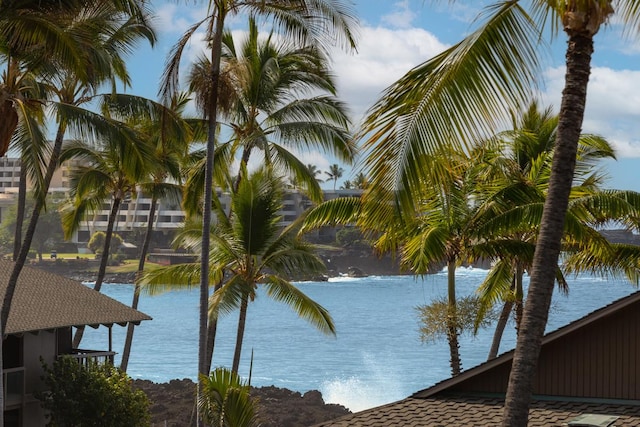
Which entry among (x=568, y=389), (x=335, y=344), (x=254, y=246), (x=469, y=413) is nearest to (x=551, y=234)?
(x=469, y=413)

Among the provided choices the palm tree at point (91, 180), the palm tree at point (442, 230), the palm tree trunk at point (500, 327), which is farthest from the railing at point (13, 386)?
the palm tree trunk at point (500, 327)

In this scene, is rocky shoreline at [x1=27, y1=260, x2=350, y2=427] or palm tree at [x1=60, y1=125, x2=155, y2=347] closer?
palm tree at [x1=60, y1=125, x2=155, y2=347]

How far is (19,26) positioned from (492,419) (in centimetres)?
962

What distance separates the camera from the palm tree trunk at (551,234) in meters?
9.37

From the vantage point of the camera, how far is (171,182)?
3628cm

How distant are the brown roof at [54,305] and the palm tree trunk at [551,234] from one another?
14.2 meters

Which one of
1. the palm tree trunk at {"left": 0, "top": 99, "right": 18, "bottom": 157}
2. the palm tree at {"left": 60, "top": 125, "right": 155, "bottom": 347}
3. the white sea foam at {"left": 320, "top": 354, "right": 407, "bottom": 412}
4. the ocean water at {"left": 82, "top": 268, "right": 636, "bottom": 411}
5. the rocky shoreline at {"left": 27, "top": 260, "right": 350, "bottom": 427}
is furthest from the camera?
→ the ocean water at {"left": 82, "top": 268, "right": 636, "bottom": 411}

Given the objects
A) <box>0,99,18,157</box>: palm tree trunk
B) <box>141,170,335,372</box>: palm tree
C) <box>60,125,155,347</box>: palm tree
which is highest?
<box>60,125,155,347</box>: palm tree

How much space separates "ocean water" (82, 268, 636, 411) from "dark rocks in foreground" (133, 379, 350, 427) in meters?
29.8

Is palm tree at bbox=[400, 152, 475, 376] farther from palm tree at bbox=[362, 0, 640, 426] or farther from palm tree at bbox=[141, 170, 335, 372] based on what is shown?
palm tree at bbox=[362, 0, 640, 426]

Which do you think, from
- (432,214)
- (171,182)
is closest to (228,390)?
(432,214)

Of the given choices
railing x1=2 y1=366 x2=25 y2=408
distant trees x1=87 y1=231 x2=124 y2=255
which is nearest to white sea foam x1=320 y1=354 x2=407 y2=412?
distant trees x1=87 y1=231 x2=124 y2=255

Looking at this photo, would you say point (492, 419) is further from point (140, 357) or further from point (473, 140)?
point (140, 357)

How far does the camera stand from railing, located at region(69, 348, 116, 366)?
2388 cm
